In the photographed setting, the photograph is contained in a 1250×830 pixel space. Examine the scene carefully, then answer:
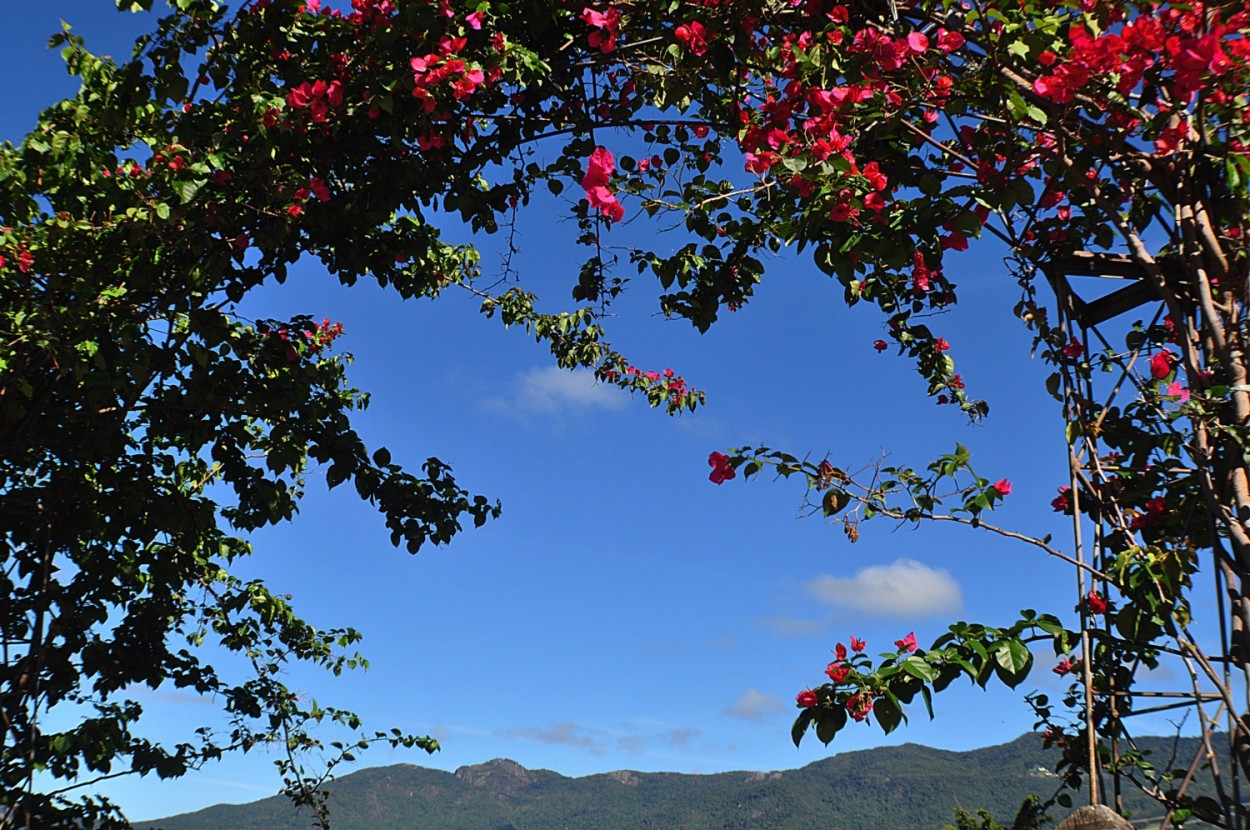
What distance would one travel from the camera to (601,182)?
3121 mm

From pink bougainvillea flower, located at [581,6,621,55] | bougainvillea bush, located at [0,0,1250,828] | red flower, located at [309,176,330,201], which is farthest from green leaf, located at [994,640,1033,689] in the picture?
red flower, located at [309,176,330,201]

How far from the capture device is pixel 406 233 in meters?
4.48

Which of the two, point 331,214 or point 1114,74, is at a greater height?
point 331,214

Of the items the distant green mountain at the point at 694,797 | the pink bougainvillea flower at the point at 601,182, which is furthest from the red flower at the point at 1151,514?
the distant green mountain at the point at 694,797

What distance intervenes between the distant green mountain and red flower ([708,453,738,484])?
65.6 m

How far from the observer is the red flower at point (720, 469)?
2965mm

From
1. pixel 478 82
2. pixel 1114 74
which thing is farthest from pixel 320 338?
pixel 1114 74

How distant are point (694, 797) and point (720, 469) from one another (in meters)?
147

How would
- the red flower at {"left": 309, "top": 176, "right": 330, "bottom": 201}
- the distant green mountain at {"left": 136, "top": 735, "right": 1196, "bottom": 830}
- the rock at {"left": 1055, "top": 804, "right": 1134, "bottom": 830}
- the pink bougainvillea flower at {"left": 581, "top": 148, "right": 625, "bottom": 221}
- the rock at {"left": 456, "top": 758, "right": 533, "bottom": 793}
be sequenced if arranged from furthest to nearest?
the rock at {"left": 456, "top": 758, "right": 533, "bottom": 793} → the distant green mountain at {"left": 136, "top": 735, "right": 1196, "bottom": 830} → the red flower at {"left": 309, "top": 176, "right": 330, "bottom": 201} → the pink bougainvillea flower at {"left": 581, "top": 148, "right": 625, "bottom": 221} → the rock at {"left": 1055, "top": 804, "right": 1134, "bottom": 830}

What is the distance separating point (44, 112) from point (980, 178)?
3.76m

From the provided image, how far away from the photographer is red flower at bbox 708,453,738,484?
9.73 feet

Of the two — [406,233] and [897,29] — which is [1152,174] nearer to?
[897,29]

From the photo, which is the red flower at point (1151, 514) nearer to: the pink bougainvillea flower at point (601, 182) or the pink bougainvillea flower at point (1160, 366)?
the pink bougainvillea flower at point (1160, 366)

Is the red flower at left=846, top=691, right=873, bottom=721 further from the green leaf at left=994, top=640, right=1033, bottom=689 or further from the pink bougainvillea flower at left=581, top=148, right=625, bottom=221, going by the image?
the pink bougainvillea flower at left=581, top=148, right=625, bottom=221
